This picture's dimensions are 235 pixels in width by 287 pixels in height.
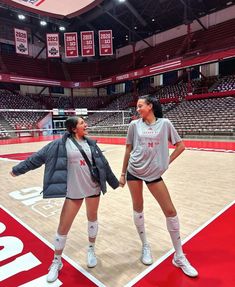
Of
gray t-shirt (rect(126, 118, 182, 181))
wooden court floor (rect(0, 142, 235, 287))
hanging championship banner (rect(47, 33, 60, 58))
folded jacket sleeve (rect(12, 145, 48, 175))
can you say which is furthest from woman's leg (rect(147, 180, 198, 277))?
hanging championship banner (rect(47, 33, 60, 58))

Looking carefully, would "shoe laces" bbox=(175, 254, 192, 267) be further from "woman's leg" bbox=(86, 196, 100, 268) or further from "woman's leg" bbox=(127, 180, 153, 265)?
"woman's leg" bbox=(86, 196, 100, 268)

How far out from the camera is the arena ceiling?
22812 millimetres

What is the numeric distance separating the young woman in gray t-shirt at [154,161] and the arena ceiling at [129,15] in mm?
19536

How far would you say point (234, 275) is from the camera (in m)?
2.25

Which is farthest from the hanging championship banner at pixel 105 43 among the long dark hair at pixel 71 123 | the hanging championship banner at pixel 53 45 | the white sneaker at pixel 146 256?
the white sneaker at pixel 146 256

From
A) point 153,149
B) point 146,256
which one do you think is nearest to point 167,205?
point 153,149

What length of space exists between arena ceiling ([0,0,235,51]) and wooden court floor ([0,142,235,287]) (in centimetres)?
1772

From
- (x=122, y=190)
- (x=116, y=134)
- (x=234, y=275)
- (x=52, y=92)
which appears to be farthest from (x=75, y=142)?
(x=52, y=92)

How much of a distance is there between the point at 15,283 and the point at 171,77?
2786cm

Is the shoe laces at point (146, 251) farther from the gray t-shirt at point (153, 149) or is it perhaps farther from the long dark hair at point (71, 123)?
the long dark hair at point (71, 123)

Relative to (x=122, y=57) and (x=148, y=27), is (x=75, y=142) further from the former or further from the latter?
(x=122, y=57)

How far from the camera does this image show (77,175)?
233 centimetres

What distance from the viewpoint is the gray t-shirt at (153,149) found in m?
2.34

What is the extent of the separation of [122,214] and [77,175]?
1842mm
